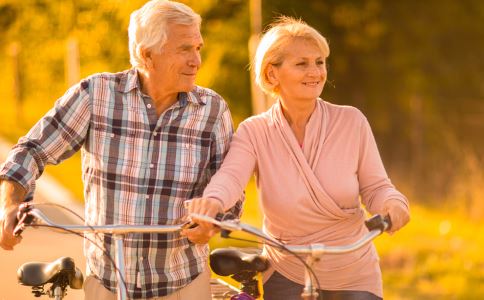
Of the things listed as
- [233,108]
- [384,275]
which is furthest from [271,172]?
[233,108]

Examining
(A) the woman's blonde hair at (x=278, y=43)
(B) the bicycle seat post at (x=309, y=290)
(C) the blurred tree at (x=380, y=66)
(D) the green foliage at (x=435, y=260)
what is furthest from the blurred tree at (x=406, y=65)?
(B) the bicycle seat post at (x=309, y=290)

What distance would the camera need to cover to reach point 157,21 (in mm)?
4078

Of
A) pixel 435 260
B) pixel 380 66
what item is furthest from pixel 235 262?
pixel 380 66

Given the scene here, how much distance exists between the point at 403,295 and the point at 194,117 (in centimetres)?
453

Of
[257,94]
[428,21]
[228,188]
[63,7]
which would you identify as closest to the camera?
[228,188]

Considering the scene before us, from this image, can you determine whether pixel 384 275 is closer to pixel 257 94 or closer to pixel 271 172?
pixel 257 94

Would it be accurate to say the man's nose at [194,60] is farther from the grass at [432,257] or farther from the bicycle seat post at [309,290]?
the grass at [432,257]

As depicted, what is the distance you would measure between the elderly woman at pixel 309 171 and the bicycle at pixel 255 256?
0.36ft

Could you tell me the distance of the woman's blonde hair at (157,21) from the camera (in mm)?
4070

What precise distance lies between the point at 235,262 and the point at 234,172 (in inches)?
13.6

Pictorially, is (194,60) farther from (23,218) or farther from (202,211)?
(23,218)

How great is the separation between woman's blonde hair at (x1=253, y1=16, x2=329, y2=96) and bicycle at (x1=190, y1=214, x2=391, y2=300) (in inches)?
25.4

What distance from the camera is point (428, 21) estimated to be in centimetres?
2228

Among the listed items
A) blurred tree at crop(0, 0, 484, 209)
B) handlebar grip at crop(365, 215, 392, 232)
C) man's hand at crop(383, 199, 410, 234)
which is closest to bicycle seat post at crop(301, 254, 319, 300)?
handlebar grip at crop(365, 215, 392, 232)
